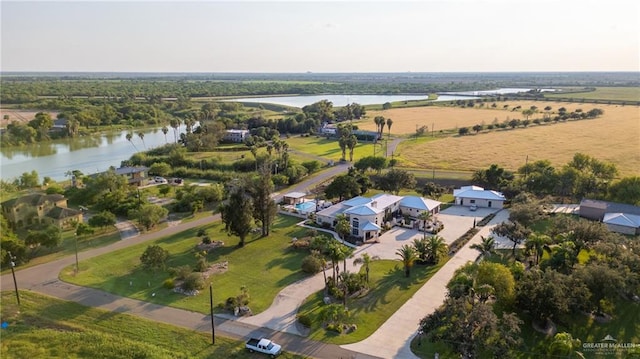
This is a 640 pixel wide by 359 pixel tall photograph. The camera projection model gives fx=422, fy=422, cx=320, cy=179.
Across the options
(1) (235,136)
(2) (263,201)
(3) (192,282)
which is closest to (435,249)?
(2) (263,201)

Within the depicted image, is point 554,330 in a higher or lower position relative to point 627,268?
lower

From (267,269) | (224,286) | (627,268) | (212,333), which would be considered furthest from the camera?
(267,269)

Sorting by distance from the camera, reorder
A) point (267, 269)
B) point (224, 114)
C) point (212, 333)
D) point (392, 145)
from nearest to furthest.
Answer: point (212, 333), point (267, 269), point (392, 145), point (224, 114)

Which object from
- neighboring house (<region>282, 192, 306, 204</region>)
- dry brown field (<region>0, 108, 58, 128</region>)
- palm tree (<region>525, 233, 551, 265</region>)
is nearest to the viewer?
palm tree (<region>525, 233, 551, 265</region>)

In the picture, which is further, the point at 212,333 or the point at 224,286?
the point at 224,286

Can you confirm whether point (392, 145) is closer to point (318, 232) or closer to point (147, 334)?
point (318, 232)

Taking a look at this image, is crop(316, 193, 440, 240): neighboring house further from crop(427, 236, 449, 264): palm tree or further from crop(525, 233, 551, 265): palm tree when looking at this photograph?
crop(525, 233, 551, 265): palm tree

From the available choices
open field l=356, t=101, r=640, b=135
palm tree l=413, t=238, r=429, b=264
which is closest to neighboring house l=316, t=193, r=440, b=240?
palm tree l=413, t=238, r=429, b=264

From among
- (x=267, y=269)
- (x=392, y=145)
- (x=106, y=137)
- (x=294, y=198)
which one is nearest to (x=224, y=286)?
(x=267, y=269)
